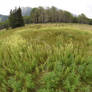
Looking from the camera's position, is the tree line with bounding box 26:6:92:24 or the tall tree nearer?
the tall tree

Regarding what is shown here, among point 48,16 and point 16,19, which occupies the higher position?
point 48,16

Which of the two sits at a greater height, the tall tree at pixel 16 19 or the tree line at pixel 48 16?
the tree line at pixel 48 16

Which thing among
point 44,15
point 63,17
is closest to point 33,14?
point 44,15

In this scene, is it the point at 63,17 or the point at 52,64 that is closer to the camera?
the point at 52,64

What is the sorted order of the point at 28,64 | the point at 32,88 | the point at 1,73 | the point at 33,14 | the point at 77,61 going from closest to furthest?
the point at 32,88
the point at 1,73
the point at 28,64
the point at 77,61
the point at 33,14

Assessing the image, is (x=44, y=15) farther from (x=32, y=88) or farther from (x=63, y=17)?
(x=32, y=88)

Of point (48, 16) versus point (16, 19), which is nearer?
point (16, 19)

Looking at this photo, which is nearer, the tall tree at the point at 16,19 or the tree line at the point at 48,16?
the tall tree at the point at 16,19

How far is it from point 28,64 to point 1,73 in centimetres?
74

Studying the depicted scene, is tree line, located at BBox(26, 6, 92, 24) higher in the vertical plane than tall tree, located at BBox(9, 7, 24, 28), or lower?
higher

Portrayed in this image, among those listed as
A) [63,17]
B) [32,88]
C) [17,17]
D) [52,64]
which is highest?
[63,17]

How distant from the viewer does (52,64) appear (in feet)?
7.84

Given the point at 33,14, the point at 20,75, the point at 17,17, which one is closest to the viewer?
the point at 20,75

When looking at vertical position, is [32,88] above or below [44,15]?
below
